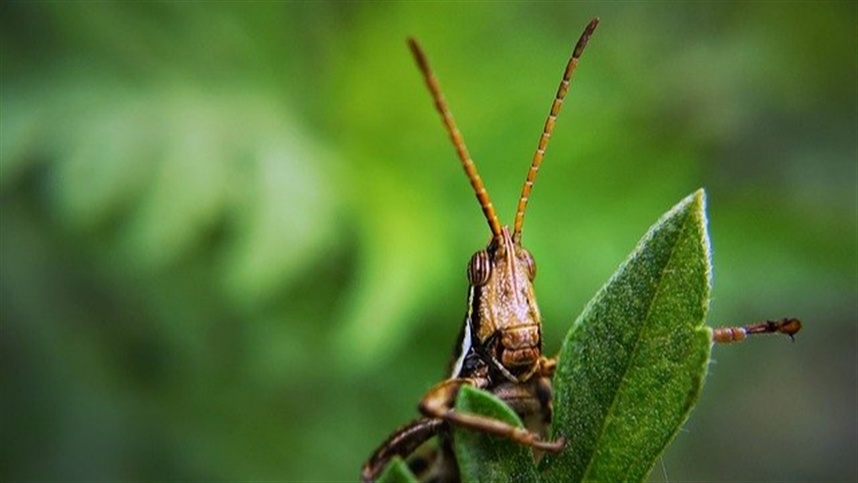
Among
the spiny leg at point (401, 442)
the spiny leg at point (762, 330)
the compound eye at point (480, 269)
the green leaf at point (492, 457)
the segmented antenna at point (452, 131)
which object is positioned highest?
the segmented antenna at point (452, 131)

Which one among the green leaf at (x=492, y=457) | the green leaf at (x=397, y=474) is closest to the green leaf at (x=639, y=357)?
the green leaf at (x=492, y=457)

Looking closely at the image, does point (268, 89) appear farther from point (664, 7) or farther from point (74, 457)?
point (664, 7)

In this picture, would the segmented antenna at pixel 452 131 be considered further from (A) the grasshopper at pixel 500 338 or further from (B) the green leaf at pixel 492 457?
(B) the green leaf at pixel 492 457

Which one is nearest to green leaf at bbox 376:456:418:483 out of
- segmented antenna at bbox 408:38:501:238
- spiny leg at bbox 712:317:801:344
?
segmented antenna at bbox 408:38:501:238

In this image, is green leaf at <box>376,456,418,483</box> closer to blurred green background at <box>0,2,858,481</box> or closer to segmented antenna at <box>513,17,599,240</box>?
segmented antenna at <box>513,17,599,240</box>

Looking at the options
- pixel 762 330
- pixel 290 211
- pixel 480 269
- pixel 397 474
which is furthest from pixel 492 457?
pixel 290 211
